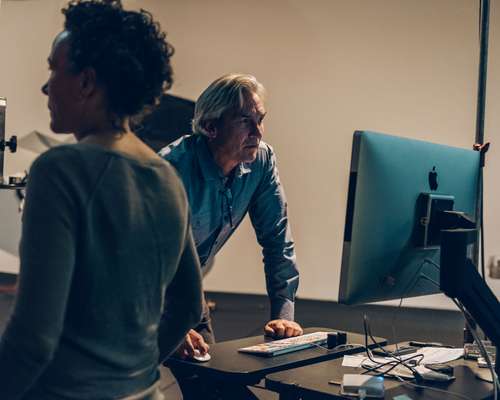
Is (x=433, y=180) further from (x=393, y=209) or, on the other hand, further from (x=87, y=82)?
(x=87, y=82)

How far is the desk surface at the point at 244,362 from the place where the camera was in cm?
139

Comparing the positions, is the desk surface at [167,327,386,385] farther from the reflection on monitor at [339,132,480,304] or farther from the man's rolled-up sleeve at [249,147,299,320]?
the man's rolled-up sleeve at [249,147,299,320]

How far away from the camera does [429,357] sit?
5.36 ft

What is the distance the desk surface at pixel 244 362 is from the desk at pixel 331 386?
0.10 feet

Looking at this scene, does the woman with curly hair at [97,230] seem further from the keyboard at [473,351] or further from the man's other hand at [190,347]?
the keyboard at [473,351]

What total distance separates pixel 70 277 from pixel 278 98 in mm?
2912

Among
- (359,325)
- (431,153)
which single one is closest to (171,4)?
(359,325)

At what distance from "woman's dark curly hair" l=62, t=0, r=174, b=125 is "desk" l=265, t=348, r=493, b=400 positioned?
0.65 m

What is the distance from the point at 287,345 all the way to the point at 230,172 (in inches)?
22.1

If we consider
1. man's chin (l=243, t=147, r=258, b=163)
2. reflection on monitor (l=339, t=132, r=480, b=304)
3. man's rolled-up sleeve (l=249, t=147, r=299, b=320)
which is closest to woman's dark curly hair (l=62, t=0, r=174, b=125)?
reflection on monitor (l=339, t=132, r=480, b=304)

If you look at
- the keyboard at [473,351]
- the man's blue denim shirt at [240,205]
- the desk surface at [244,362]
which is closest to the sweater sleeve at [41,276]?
the desk surface at [244,362]

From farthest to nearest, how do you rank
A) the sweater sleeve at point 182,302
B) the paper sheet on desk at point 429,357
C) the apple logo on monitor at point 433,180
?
1. the paper sheet on desk at point 429,357
2. the apple logo on monitor at point 433,180
3. the sweater sleeve at point 182,302

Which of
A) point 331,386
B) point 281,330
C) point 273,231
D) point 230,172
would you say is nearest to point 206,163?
point 230,172

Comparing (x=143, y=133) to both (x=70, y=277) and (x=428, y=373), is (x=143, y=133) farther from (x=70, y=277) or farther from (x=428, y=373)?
(x=70, y=277)
